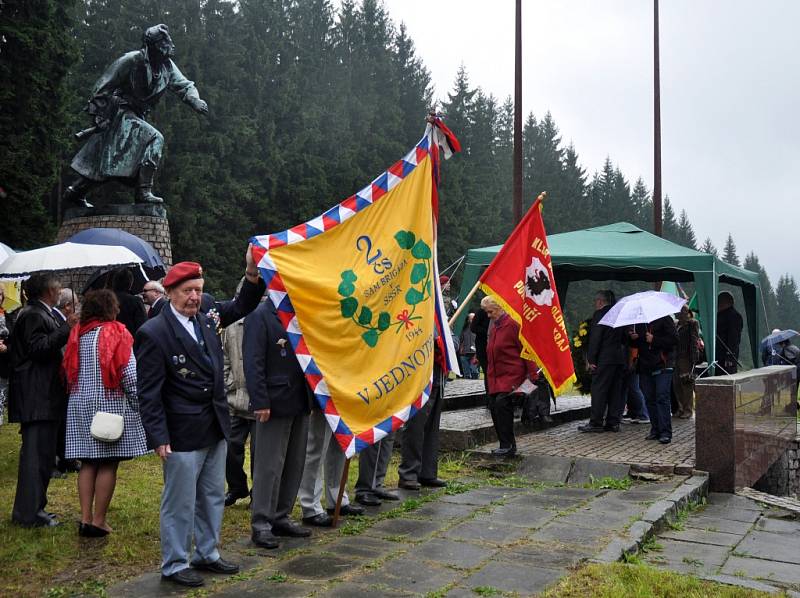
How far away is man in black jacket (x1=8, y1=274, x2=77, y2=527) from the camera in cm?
593

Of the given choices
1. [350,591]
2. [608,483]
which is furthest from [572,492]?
[350,591]

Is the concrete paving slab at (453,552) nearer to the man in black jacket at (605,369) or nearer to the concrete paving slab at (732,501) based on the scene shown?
the concrete paving slab at (732,501)

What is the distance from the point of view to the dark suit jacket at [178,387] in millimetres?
4676

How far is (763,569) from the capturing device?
5.47 metres

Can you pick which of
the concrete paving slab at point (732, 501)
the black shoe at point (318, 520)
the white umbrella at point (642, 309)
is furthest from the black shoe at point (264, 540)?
the white umbrella at point (642, 309)

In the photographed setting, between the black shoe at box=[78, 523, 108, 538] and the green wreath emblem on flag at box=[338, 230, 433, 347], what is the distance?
2276 mm

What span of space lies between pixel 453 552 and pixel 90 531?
2534 mm

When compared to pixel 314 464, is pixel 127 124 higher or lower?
higher

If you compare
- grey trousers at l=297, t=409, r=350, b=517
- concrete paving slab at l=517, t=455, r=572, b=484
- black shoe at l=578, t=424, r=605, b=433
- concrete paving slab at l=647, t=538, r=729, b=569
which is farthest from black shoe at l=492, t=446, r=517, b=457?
grey trousers at l=297, t=409, r=350, b=517

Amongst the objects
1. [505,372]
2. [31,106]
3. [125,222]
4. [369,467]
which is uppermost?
[31,106]

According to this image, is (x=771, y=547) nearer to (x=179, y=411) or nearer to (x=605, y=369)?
(x=179, y=411)

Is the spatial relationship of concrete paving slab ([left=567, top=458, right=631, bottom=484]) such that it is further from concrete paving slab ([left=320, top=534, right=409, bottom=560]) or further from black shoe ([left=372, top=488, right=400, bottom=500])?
concrete paving slab ([left=320, top=534, right=409, bottom=560])

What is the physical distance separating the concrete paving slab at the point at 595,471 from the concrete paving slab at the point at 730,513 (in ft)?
3.38

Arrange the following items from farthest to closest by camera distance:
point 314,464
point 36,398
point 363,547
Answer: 1. point 314,464
2. point 36,398
3. point 363,547
